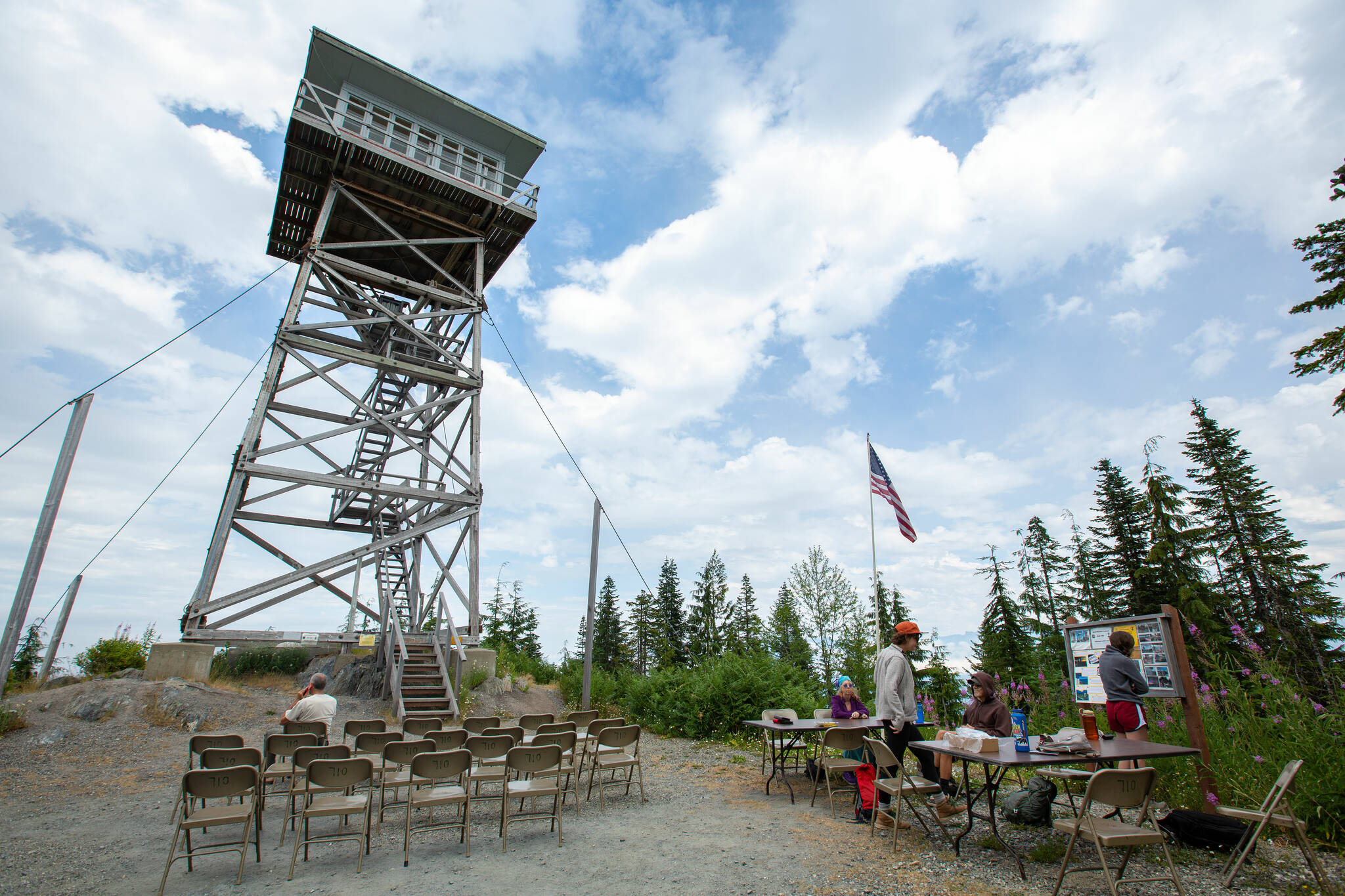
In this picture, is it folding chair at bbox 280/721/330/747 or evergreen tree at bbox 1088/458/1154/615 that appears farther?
evergreen tree at bbox 1088/458/1154/615

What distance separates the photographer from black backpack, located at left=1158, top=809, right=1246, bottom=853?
4.94 m

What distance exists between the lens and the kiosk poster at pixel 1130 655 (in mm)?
6227

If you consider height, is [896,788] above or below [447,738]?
below

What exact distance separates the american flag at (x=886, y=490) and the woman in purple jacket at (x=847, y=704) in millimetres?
4938

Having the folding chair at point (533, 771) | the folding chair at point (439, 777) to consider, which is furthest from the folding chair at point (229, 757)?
the folding chair at point (533, 771)

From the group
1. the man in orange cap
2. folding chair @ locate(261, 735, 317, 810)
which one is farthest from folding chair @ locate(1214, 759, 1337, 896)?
folding chair @ locate(261, 735, 317, 810)

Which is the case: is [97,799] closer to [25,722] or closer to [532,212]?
[25,722]

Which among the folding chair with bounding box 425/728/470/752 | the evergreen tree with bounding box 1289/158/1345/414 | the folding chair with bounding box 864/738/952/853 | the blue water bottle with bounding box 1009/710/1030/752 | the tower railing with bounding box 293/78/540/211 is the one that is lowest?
the folding chair with bounding box 864/738/952/853

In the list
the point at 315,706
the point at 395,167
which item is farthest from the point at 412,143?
the point at 315,706

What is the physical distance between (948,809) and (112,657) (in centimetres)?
2126

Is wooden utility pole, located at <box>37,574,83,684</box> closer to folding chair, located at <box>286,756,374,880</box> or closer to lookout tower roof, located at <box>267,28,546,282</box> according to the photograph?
lookout tower roof, located at <box>267,28,546,282</box>

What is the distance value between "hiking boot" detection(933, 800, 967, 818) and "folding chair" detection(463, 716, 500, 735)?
5545 millimetres

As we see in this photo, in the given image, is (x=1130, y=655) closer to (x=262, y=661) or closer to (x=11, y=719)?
(x=11, y=719)

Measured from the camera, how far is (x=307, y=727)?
23.7 feet
